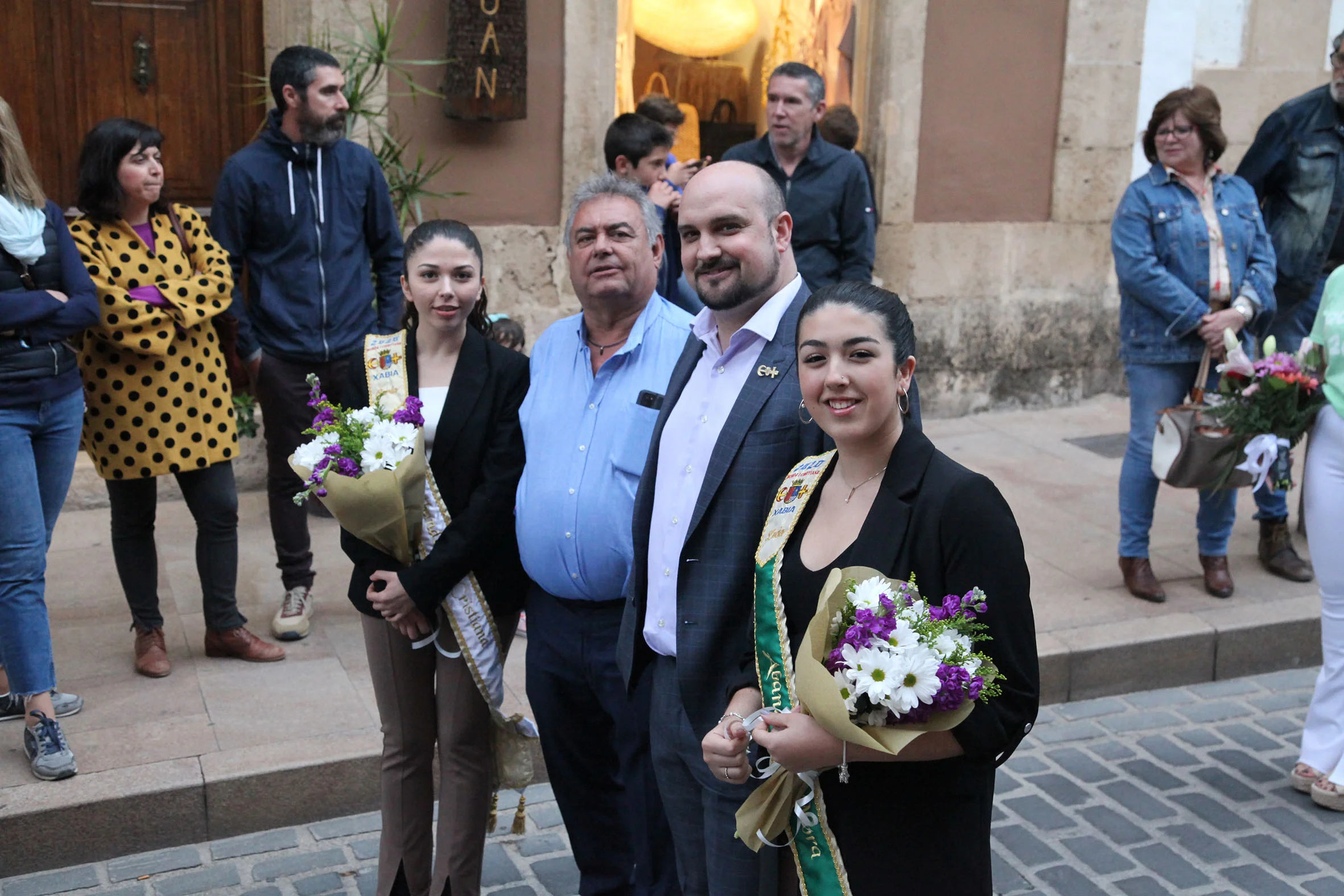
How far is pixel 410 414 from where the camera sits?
354 centimetres

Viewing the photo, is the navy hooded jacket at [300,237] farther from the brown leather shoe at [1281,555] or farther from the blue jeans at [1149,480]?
the brown leather shoe at [1281,555]

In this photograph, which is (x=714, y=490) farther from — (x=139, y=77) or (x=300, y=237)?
(x=139, y=77)

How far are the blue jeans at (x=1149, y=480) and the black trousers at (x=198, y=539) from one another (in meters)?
3.82

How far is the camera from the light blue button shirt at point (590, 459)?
348 cm

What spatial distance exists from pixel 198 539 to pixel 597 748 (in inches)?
88.1

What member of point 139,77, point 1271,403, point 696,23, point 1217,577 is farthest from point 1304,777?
point 696,23

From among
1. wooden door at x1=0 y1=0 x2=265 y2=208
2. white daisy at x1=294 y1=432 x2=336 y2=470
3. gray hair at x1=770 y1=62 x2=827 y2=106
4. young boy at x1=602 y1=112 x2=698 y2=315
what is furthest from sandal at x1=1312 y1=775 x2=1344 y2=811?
wooden door at x1=0 y1=0 x2=265 y2=208

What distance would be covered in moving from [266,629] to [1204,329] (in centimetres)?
415

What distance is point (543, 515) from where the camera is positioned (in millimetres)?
3523

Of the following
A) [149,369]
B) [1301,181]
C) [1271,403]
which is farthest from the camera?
[1301,181]

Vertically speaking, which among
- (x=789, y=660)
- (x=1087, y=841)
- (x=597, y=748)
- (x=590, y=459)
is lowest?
(x=1087, y=841)

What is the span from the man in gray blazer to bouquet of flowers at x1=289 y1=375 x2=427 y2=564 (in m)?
0.65

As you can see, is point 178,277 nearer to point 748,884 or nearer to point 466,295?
point 466,295

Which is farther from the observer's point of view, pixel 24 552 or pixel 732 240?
pixel 24 552
